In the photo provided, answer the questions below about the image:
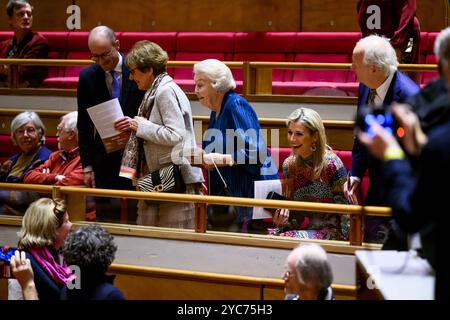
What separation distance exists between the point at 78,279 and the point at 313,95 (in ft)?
5.44

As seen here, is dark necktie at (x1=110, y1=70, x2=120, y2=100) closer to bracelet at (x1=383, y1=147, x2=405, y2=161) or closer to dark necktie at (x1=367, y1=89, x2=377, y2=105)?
dark necktie at (x1=367, y1=89, x2=377, y2=105)

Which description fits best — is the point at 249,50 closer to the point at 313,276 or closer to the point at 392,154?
the point at 313,276

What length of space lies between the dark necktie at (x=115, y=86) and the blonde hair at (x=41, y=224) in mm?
660

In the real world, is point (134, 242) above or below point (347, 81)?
below

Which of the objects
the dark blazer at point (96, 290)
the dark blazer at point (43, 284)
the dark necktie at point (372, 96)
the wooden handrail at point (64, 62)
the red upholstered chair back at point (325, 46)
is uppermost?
the red upholstered chair back at point (325, 46)

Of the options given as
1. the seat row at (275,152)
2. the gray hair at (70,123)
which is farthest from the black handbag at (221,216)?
the gray hair at (70,123)

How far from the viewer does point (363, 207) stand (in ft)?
7.71

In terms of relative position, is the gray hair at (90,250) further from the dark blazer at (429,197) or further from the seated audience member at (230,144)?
the dark blazer at (429,197)

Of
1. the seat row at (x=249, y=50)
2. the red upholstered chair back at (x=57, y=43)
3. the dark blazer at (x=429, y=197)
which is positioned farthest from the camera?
the red upholstered chair back at (x=57, y=43)

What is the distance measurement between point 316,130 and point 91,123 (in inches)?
30.4

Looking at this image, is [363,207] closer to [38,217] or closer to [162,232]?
[162,232]

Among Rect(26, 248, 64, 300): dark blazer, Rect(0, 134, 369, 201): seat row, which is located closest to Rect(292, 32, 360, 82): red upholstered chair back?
Rect(0, 134, 369, 201): seat row

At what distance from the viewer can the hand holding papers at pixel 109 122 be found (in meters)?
2.81
